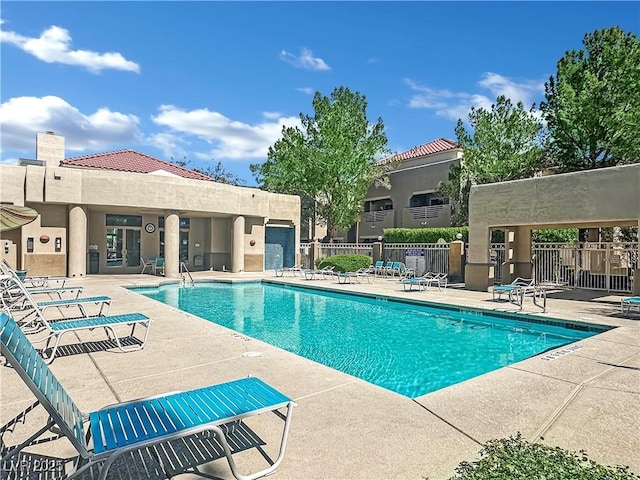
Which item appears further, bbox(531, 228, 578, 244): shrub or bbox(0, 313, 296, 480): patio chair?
bbox(531, 228, 578, 244): shrub

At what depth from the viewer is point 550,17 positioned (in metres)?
13.4

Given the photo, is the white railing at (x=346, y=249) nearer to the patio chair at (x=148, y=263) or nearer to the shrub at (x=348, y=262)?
the shrub at (x=348, y=262)

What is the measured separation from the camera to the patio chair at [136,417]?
2578 millimetres

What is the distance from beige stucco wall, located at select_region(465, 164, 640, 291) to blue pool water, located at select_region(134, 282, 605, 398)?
547cm

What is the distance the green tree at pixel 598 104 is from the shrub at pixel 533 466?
76.9ft

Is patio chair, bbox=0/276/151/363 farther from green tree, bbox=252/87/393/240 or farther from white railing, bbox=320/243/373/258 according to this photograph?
green tree, bbox=252/87/393/240

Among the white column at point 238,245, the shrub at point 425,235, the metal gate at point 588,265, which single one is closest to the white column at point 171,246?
the white column at point 238,245

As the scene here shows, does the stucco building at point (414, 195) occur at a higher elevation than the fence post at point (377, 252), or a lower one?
higher

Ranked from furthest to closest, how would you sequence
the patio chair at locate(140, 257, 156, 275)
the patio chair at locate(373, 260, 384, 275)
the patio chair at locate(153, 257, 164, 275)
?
the patio chair at locate(140, 257, 156, 275) → the patio chair at locate(373, 260, 384, 275) → the patio chair at locate(153, 257, 164, 275)

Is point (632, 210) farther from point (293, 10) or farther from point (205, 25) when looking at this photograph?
point (205, 25)

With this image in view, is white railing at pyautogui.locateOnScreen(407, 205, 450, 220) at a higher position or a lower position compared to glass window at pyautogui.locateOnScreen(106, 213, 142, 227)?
higher

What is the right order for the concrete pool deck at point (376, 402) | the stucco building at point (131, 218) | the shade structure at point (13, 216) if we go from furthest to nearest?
the stucco building at point (131, 218) → the shade structure at point (13, 216) → the concrete pool deck at point (376, 402)

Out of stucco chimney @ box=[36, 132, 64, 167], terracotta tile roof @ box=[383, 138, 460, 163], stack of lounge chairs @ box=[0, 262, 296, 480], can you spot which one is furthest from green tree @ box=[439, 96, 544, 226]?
stack of lounge chairs @ box=[0, 262, 296, 480]

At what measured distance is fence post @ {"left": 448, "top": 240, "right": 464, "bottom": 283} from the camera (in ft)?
69.6
